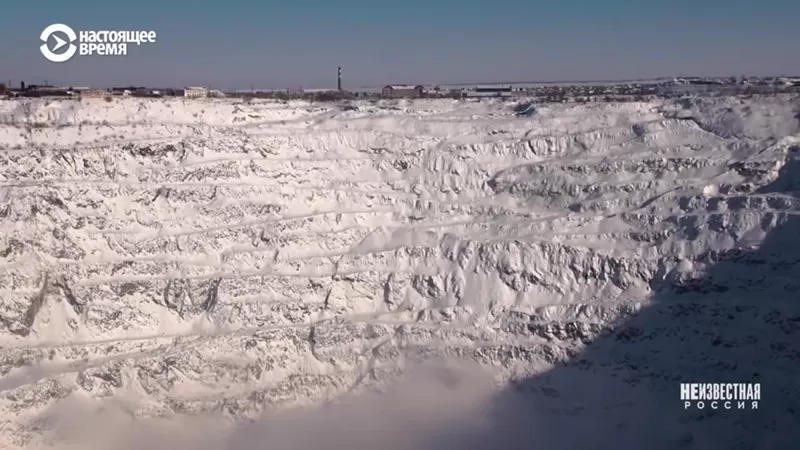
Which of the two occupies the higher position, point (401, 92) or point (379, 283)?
point (401, 92)

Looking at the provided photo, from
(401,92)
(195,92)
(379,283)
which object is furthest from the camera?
(401,92)

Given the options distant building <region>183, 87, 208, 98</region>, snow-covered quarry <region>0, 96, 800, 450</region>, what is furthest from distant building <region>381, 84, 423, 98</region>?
snow-covered quarry <region>0, 96, 800, 450</region>

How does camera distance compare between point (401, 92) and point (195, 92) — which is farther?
point (401, 92)

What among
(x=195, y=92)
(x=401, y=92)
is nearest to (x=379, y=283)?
(x=195, y=92)

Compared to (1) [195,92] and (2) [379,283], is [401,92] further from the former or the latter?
(2) [379,283]

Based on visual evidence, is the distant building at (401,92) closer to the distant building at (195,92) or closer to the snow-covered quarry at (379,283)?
the distant building at (195,92)

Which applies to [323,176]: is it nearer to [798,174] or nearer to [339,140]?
[339,140]

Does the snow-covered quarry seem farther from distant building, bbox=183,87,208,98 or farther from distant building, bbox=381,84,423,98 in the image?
distant building, bbox=381,84,423,98

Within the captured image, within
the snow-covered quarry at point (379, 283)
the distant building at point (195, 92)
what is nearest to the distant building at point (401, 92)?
the distant building at point (195, 92)
